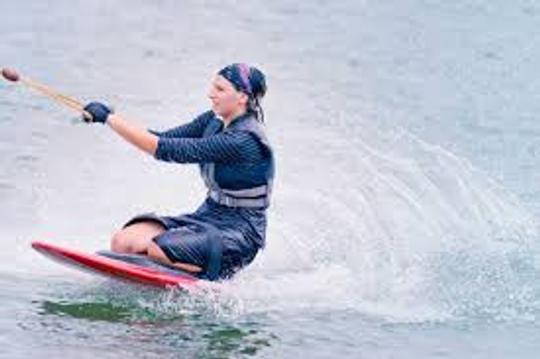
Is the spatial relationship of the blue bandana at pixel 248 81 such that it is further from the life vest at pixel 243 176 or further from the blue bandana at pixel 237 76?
the life vest at pixel 243 176

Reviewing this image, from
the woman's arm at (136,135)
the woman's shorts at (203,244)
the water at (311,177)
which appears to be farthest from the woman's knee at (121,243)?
the woman's arm at (136,135)

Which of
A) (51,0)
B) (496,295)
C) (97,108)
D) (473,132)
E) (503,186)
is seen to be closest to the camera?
(97,108)

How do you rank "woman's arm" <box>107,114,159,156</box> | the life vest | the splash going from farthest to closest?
the splash → the life vest → "woman's arm" <box>107,114,159,156</box>

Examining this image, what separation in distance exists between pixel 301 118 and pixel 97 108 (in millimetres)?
7266

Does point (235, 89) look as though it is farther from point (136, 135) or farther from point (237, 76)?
point (136, 135)

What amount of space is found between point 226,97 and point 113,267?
1325mm

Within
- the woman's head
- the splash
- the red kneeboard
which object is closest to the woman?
the woman's head

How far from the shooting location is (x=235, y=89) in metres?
12.1

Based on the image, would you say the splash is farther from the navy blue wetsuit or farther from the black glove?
the black glove

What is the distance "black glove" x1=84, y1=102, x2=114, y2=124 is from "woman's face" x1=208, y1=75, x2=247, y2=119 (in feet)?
2.71

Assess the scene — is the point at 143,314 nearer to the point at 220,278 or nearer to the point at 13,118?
the point at 220,278

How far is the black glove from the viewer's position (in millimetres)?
11617

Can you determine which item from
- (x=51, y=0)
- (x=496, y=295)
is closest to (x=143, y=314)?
(x=496, y=295)

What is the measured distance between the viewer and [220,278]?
12.3 meters
